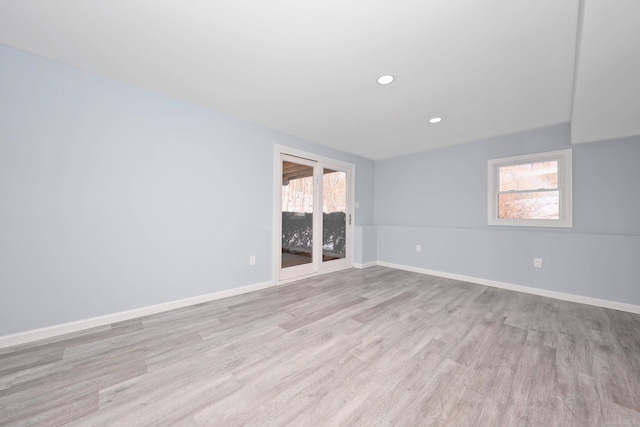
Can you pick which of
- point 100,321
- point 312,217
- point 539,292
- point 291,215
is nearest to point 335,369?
point 100,321

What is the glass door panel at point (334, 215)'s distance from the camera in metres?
A: 4.48

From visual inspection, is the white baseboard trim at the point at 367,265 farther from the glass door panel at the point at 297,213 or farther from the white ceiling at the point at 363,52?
the white ceiling at the point at 363,52

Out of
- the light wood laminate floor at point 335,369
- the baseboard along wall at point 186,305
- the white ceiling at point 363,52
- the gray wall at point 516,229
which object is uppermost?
the white ceiling at point 363,52

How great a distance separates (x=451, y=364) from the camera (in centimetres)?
172

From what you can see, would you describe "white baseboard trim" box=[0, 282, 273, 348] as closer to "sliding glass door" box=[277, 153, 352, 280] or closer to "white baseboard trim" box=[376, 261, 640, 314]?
"sliding glass door" box=[277, 153, 352, 280]

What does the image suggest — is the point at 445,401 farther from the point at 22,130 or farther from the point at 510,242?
the point at 22,130

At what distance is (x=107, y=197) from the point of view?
2295 millimetres

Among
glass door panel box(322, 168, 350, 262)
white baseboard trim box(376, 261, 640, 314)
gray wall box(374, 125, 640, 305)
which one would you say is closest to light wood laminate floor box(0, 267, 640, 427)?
white baseboard trim box(376, 261, 640, 314)

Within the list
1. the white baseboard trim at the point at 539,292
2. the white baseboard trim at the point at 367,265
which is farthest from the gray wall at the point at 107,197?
the white baseboard trim at the point at 539,292

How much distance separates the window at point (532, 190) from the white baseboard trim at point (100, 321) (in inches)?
169

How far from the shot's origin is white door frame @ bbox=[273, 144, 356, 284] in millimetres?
3627

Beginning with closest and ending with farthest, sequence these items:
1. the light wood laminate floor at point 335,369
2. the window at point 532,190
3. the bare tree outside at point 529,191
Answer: the light wood laminate floor at point 335,369, the window at point 532,190, the bare tree outside at point 529,191

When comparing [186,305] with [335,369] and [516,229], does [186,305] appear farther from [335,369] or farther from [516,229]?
[516,229]

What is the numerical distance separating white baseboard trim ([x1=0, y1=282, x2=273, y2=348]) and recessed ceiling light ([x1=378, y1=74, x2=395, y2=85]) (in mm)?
3029
